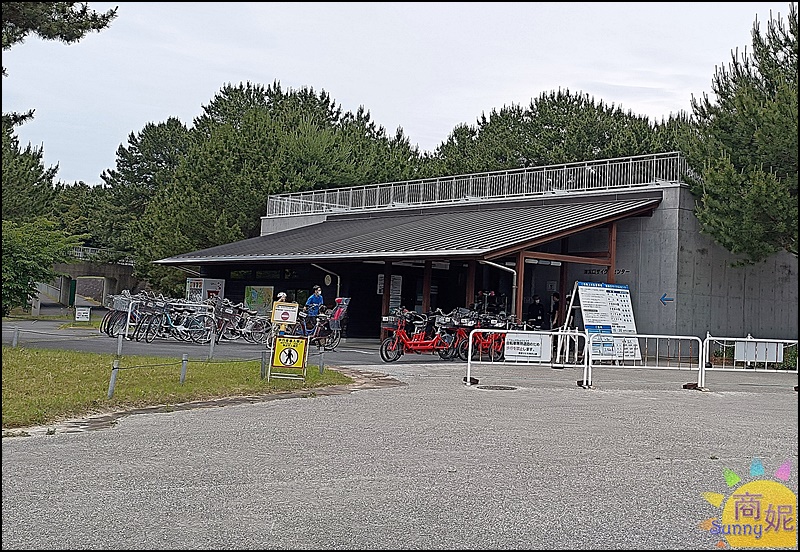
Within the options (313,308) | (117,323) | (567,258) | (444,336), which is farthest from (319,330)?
(567,258)

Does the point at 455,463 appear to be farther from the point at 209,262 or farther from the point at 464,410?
the point at 209,262

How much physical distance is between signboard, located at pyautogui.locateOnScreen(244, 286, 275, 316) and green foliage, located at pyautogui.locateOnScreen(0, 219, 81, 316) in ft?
40.4

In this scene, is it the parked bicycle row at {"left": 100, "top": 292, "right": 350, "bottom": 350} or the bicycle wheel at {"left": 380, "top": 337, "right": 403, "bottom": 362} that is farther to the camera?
the parked bicycle row at {"left": 100, "top": 292, "right": 350, "bottom": 350}

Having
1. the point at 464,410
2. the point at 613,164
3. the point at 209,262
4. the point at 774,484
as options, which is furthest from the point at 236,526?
the point at 209,262

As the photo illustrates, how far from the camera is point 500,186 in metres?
29.6

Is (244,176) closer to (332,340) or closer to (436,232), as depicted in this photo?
(436,232)

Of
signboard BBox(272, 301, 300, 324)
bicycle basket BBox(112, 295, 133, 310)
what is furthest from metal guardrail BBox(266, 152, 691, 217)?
signboard BBox(272, 301, 300, 324)

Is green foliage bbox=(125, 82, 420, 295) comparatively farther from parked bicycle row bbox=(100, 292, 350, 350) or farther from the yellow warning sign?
the yellow warning sign

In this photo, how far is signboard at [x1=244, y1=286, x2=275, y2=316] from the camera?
30.3 meters

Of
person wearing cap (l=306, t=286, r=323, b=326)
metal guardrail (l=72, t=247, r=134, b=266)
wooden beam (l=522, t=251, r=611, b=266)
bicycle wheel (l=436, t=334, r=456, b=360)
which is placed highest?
metal guardrail (l=72, t=247, r=134, b=266)

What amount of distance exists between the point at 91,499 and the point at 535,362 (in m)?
11.5

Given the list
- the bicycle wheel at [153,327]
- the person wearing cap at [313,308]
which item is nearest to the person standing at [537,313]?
the person wearing cap at [313,308]

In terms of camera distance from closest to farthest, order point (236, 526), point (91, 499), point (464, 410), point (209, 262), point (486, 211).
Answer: point (236, 526) < point (91, 499) < point (464, 410) < point (486, 211) < point (209, 262)

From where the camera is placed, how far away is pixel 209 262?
3048 cm
